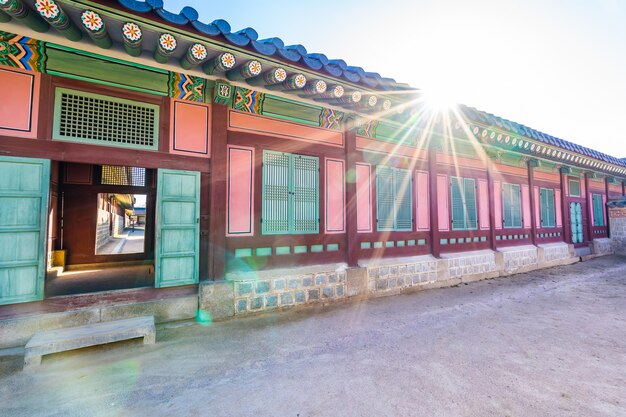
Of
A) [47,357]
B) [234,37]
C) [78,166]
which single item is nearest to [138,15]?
[234,37]

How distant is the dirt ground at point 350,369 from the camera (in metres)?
2.25

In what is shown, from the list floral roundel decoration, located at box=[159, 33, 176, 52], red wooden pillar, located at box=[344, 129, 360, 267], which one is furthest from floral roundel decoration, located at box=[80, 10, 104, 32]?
red wooden pillar, located at box=[344, 129, 360, 267]

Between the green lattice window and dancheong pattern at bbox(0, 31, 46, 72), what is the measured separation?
1031 centimetres

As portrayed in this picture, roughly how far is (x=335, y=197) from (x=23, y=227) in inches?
173

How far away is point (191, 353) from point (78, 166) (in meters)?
6.79

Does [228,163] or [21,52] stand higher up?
[21,52]

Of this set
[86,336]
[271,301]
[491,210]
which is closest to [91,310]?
[86,336]

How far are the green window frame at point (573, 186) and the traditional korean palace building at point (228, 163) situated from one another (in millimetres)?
3939

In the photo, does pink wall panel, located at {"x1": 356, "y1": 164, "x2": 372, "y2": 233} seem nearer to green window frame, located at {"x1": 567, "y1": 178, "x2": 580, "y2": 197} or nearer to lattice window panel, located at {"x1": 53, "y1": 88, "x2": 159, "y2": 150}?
lattice window panel, located at {"x1": 53, "y1": 88, "x2": 159, "y2": 150}

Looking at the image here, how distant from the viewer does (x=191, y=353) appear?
125 inches

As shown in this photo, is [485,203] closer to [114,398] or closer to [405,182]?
[405,182]

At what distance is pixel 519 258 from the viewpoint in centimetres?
830

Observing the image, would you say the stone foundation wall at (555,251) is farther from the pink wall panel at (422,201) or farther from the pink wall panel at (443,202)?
the pink wall panel at (422,201)

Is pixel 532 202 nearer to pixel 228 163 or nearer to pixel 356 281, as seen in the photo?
pixel 356 281
